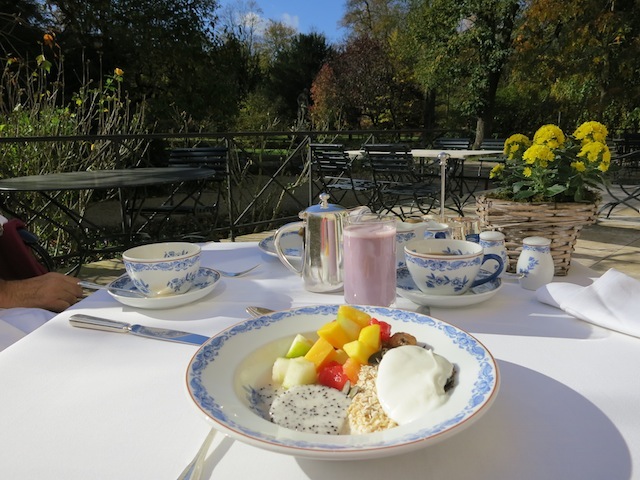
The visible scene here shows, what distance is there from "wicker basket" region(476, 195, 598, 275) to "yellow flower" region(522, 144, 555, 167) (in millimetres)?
114

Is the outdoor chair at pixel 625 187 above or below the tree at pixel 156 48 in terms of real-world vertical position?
below

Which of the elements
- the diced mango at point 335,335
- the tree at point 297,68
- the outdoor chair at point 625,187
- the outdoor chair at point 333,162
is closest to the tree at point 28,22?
the outdoor chair at point 333,162

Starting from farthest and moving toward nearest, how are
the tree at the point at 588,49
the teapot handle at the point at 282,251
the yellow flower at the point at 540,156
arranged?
the tree at the point at 588,49, the yellow flower at the point at 540,156, the teapot handle at the point at 282,251

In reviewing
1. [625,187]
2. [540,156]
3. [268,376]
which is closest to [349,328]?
[268,376]

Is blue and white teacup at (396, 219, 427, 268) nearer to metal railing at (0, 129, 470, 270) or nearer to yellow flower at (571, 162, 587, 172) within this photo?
yellow flower at (571, 162, 587, 172)

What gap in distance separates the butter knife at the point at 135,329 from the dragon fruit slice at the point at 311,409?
237mm

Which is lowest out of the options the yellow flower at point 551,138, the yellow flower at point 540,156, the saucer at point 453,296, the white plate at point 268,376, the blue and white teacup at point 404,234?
the saucer at point 453,296

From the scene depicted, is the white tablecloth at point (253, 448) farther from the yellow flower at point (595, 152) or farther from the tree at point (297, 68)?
the tree at point (297, 68)

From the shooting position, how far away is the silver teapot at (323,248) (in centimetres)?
98

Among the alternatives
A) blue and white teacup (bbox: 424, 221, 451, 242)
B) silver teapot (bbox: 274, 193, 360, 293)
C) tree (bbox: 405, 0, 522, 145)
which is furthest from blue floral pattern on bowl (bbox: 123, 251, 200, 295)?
tree (bbox: 405, 0, 522, 145)

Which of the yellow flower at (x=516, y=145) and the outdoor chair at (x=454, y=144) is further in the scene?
the outdoor chair at (x=454, y=144)

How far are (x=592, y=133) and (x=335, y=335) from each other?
103 centimetres

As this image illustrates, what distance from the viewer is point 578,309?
816 mm

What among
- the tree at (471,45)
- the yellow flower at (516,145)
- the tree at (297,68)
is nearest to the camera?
the yellow flower at (516,145)
